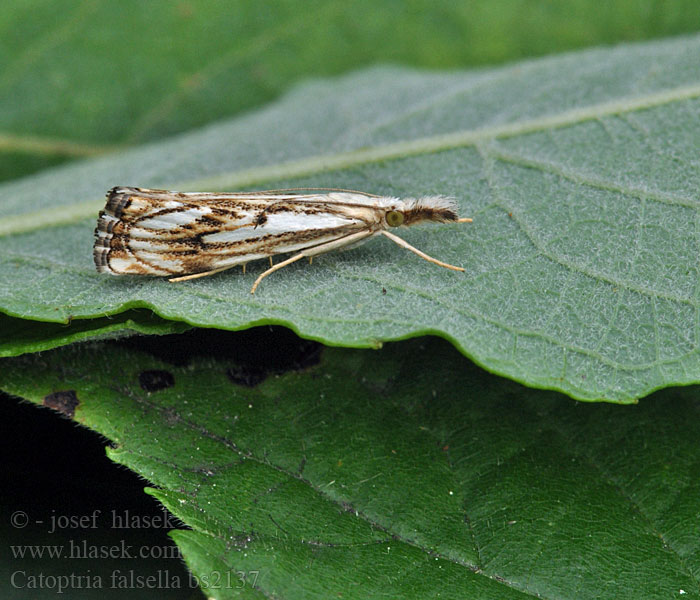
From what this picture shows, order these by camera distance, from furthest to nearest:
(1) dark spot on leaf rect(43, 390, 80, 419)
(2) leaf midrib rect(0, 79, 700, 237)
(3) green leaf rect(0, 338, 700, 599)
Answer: (2) leaf midrib rect(0, 79, 700, 237)
(1) dark spot on leaf rect(43, 390, 80, 419)
(3) green leaf rect(0, 338, 700, 599)

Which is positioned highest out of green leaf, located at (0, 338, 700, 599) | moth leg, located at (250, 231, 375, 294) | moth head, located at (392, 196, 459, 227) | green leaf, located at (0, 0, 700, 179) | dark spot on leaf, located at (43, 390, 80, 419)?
green leaf, located at (0, 0, 700, 179)

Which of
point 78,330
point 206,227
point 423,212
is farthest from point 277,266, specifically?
point 78,330

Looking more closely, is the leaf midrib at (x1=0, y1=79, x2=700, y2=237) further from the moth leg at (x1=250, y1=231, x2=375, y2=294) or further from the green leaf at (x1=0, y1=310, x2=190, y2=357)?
the green leaf at (x1=0, y1=310, x2=190, y2=357)

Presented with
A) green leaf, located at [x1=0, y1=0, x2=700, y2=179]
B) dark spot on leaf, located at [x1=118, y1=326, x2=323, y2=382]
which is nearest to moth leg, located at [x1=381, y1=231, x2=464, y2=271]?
dark spot on leaf, located at [x1=118, y1=326, x2=323, y2=382]

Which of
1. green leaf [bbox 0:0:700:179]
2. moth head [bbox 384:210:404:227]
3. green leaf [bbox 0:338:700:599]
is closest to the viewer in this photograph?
green leaf [bbox 0:338:700:599]

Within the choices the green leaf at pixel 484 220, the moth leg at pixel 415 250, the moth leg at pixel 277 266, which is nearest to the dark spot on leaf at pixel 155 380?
the green leaf at pixel 484 220

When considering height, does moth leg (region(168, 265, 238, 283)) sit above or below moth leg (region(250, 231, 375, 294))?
below

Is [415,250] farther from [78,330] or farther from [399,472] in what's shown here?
[78,330]
